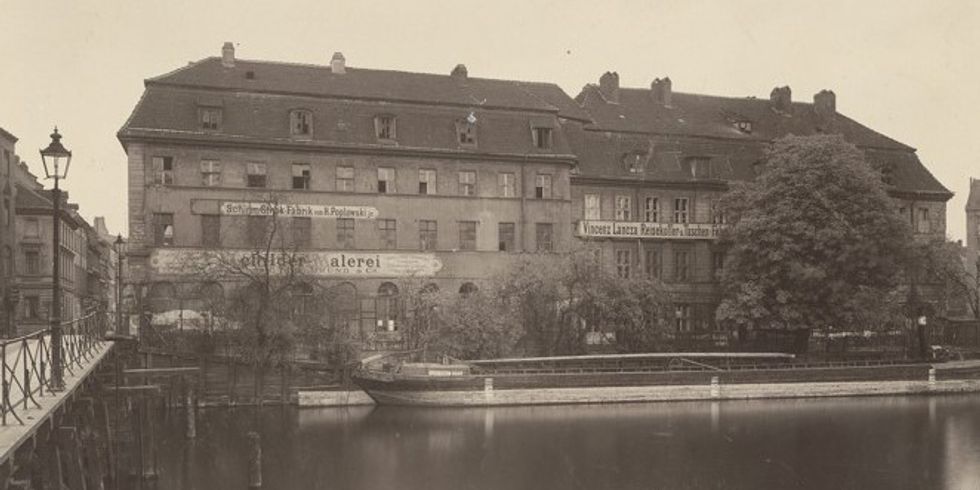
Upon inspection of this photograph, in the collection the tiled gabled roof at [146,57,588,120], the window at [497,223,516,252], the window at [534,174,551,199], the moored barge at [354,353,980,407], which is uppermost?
the tiled gabled roof at [146,57,588,120]

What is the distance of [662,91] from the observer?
60.9 metres

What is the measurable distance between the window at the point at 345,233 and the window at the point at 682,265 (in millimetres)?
18922

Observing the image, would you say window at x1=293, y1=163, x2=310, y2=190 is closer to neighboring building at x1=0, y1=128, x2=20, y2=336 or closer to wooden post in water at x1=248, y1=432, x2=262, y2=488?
neighboring building at x1=0, y1=128, x2=20, y2=336

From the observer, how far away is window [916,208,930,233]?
6116cm

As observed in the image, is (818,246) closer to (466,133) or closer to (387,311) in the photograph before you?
(466,133)

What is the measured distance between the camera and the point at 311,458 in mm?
27766

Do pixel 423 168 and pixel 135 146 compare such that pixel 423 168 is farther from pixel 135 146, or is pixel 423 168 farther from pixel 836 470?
pixel 836 470

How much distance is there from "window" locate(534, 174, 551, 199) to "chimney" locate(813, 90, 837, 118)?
22013 millimetres

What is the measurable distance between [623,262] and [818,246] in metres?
11.2

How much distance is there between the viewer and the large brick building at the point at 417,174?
45.8m

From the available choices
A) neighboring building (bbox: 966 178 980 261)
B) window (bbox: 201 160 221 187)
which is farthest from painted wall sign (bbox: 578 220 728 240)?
neighboring building (bbox: 966 178 980 261)

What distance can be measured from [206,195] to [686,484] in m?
29.6

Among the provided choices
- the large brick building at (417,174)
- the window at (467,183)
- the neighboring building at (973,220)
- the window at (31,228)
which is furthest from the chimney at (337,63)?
the neighboring building at (973,220)

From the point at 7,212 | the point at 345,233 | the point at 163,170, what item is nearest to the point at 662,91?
the point at 345,233
